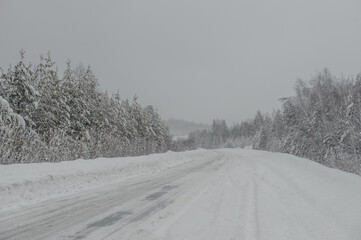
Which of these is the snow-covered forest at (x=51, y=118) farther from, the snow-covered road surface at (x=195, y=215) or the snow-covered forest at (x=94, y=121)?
the snow-covered road surface at (x=195, y=215)

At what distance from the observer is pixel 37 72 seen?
1880cm

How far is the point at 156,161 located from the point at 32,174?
1046 cm

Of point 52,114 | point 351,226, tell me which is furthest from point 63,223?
point 52,114

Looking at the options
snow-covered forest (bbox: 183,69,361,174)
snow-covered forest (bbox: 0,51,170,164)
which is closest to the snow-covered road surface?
snow-covered forest (bbox: 0,51,170,164)

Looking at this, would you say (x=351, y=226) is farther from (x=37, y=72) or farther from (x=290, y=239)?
(x=37, y=72)

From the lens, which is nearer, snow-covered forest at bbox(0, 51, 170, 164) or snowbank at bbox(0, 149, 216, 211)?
snowbank at bbox(0, 149, 216, 211)

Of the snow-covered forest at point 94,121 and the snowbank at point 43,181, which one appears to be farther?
the snow-covered forest at point 94,121

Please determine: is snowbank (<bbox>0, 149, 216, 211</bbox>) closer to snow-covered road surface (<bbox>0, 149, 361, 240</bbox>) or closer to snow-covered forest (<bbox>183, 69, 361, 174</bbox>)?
snow-covered road surface (<bbox>0, 149, 361, 240</bbox>)

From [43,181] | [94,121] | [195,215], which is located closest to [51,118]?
[94,121]

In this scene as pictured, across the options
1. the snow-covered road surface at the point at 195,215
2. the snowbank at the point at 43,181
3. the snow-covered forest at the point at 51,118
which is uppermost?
the snow-covered forest at the point at 51,118

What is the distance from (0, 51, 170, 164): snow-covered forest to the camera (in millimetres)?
11709

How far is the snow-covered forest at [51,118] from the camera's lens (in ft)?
38.4

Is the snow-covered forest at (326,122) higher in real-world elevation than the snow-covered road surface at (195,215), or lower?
higher

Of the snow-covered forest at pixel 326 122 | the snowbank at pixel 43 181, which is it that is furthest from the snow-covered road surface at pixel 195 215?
the snow-covered forest at pixel 326 122
